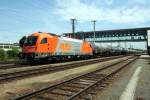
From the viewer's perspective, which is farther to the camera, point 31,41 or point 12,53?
point 12,53

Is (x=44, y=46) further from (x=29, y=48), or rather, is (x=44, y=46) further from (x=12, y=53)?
(x=12, y=53)

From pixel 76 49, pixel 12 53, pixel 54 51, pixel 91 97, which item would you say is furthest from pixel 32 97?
pixel 12 53

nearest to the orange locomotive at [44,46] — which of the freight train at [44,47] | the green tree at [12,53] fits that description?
the freight train at [44,47]

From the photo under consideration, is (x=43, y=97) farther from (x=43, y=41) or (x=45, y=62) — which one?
(x=45, y=62)

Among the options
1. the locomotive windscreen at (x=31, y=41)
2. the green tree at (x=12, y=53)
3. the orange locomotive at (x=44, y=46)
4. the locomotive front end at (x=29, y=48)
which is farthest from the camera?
the green tree at (x=12, y=53)

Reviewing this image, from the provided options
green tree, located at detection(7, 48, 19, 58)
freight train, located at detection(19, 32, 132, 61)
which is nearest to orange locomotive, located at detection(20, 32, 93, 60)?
freight train, located at detection(19, 32, 132, 61)

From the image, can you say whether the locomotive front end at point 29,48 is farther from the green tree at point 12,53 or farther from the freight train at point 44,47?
the green tree at point 12,53

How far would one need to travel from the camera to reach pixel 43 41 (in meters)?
26.1

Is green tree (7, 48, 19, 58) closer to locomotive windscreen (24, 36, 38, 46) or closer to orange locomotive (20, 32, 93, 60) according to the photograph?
orange locomotive (20, 32, 93, 60)

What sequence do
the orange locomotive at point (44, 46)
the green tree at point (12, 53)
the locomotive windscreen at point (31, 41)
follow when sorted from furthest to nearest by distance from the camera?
the green tree at point (12, 53)
the locomotive windscreen at point (31, 41)
the orange locomotive at point (44, 46)

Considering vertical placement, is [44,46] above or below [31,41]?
below

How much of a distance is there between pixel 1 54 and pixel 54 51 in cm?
1314

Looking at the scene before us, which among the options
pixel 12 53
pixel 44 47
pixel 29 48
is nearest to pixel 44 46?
pixel 44 47

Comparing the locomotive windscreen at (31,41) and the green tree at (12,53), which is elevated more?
the locomotive windscreen at (31,41)
